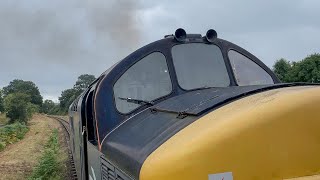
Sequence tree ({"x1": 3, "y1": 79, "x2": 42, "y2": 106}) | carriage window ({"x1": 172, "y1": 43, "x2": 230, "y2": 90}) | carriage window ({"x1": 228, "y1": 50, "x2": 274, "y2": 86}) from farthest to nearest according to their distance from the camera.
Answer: tree ({"x1": 3, "y1": 79, "x2": 42, "y2": 106}), carriage window ({"x1": 228, "y1": 50, "x2": 274, "y2": 86}), carriage window ({"x1": 172, "y1": 43, "x2": 230, "y2": 90})

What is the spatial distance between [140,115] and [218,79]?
935 millimetres

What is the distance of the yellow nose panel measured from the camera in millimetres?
2264

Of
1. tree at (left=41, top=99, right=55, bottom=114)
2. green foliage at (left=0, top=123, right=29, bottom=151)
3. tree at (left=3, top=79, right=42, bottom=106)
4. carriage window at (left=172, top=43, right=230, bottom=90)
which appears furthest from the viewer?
tree at (left=41, top=99, right=55, bottom=114)

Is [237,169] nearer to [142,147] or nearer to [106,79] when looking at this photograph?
[142,147]

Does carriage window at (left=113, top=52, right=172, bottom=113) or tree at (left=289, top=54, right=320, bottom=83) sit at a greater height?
tree at (left=289, top=54, right=320, bottom=83)

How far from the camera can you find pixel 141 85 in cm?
438

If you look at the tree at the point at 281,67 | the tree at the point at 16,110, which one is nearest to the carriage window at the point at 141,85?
the tree at the point at 281,67

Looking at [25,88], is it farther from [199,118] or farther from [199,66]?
[199,118]

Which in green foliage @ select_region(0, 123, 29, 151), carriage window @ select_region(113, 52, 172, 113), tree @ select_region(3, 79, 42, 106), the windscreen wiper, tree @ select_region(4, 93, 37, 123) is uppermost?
tree @ select_region(3, 79, 42, 106)

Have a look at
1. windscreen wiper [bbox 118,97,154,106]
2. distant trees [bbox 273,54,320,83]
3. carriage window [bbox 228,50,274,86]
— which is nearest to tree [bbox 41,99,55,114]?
distant trees [bbox 273,54,320,83]

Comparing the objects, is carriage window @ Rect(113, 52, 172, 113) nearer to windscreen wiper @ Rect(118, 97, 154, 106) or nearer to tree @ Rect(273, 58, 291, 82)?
windscreen wiper @ Rect(118, 97, 154, 106)

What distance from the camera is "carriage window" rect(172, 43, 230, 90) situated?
14.5 ft

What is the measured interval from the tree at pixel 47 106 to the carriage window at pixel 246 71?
141 metres

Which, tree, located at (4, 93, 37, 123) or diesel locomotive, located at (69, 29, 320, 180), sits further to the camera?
tree, located at (4, 93, 37, 123)
